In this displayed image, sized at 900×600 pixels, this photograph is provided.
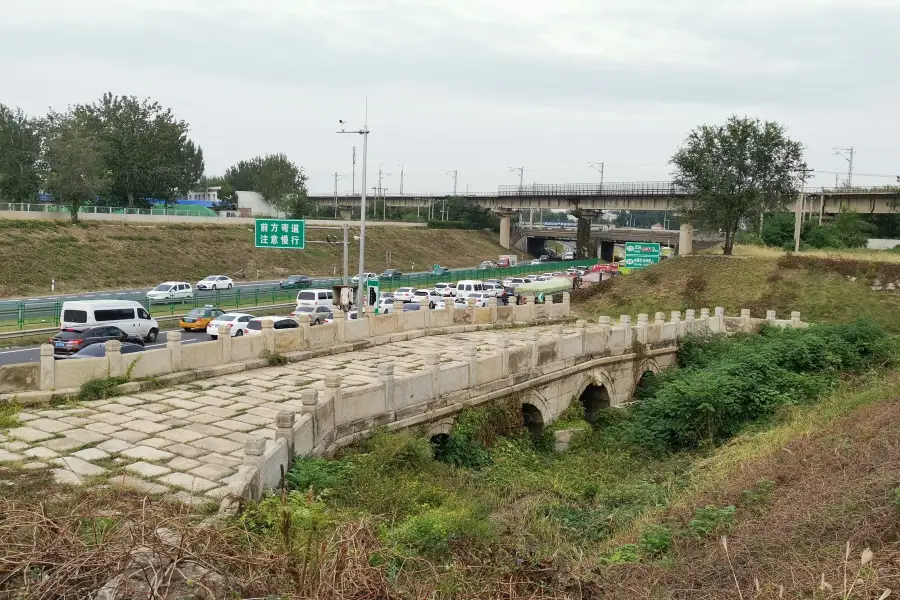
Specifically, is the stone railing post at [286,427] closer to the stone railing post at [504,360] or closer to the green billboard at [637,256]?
the stone railing post at [504,360]

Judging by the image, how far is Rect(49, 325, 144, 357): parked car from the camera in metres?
20.9

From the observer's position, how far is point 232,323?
1053 inches

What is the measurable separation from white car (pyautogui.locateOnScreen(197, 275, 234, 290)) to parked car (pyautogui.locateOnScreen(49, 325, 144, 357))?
66.9ft

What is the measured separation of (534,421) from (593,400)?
163 inches

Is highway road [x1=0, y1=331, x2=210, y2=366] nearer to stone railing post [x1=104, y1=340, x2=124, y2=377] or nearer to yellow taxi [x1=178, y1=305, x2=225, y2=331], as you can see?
yellow taxi [x1=178, y1=305, x2=225, y2=331]

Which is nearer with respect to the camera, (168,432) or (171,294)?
(168,432)

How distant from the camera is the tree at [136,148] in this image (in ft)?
196

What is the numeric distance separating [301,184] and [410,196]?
14.3 meters

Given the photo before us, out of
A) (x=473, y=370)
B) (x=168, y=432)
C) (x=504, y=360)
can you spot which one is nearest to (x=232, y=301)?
(x=504, y=360)

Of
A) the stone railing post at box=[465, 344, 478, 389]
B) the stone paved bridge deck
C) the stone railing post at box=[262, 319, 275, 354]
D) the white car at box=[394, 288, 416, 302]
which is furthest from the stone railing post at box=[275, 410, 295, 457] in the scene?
the white car at box=[394, 288, 416, 302]

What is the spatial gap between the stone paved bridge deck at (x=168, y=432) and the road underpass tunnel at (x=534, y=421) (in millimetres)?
3772

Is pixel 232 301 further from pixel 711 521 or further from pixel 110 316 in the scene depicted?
pixel 711 521

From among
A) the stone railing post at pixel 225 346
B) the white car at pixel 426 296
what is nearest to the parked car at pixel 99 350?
the stone railing post at pixel 225 346

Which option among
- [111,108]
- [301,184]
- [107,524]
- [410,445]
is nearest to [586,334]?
[410,445]
